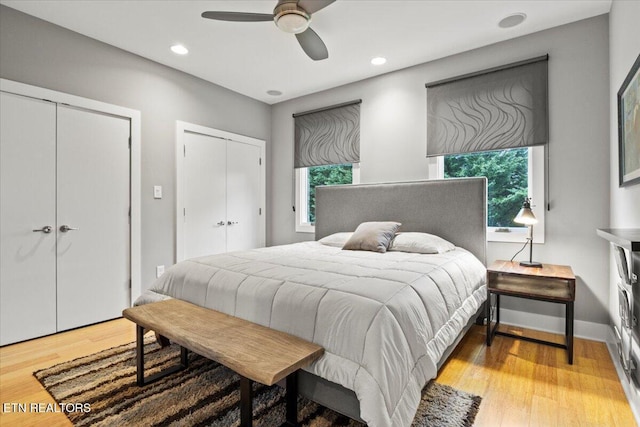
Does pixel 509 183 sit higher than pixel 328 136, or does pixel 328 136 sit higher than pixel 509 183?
pixel 328 136

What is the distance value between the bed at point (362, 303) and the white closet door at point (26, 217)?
104 cm

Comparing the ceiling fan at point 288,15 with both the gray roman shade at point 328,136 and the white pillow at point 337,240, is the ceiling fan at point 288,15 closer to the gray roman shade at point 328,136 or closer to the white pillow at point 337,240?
the gray roman shade at point 328,136

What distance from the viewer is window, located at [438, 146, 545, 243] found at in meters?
2.90

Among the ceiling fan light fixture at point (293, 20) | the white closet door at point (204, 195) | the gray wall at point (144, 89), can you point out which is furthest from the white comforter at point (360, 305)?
the ceiling fan light fixture at point (293, 20)

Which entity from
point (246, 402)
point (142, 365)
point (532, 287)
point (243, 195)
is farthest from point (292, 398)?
point (243, 195)

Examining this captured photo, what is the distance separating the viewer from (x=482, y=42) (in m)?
3.07

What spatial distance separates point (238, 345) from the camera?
147 cm

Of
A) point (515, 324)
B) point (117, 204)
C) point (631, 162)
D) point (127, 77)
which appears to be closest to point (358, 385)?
point (631, 162)

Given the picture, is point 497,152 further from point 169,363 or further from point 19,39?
point 19,39

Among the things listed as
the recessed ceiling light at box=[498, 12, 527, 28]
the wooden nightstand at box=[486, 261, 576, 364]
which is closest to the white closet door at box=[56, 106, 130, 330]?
the wooden nightstand at box=[486, 261, 576, 364]

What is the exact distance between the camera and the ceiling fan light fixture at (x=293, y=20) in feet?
7.02

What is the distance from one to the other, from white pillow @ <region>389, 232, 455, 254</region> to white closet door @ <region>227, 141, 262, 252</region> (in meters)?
2.26

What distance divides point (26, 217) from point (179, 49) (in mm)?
2015

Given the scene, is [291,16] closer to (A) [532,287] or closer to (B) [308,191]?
(A) [532,287]
